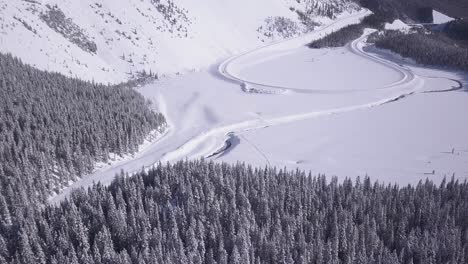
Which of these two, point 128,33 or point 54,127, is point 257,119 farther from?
point 128,33

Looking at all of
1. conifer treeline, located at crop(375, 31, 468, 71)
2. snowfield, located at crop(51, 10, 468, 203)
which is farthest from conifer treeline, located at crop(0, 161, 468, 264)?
conifer treeline, located at crop(375, 31, 468, 71)

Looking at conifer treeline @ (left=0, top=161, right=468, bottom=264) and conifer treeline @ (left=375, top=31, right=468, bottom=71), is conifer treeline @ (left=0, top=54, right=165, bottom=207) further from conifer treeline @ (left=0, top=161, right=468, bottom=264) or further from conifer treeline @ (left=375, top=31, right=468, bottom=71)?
conifer treeline @ (left=375, top=31, right=468, bottom=71)

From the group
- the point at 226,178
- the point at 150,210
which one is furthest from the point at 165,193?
the point at 226,178

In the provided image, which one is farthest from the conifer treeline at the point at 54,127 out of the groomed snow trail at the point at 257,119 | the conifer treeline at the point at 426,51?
the conifer treeline at the point at 426,51

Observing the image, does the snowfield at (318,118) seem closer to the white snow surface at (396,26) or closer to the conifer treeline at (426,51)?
the conifer treeline at (426,51)

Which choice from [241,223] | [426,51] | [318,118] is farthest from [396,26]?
[241,223]
